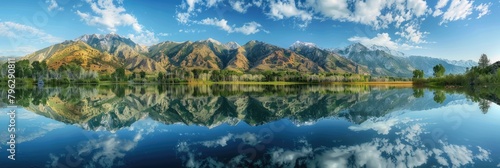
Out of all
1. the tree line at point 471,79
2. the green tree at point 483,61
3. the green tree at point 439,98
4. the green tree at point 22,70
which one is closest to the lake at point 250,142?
the green tree at point 439,98

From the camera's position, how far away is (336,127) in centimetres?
2728

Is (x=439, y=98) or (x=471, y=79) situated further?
(x=471, y=79)

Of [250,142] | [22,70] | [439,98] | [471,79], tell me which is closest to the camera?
[250,142]

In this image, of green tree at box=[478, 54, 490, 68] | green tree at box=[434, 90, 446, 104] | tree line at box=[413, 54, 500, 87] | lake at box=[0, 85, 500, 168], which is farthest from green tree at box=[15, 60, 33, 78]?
green tree at box=[478, 54, 490, 68]

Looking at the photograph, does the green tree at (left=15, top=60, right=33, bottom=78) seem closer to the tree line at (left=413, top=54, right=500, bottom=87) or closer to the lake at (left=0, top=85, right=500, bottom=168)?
the lake at (left=0, top=85, right=500, bottom=168)

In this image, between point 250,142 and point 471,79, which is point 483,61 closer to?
point 471,79

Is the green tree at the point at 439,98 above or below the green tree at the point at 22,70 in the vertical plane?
below

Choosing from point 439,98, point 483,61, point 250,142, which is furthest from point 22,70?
point 483,61

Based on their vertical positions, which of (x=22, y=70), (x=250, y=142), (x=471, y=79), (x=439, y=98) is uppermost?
(x=22, y=70)

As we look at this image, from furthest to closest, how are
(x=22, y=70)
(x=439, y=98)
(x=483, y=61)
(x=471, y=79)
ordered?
(x=483, y=61), (x=22, y=70), (x=471, y=79), (x=439, y=98)

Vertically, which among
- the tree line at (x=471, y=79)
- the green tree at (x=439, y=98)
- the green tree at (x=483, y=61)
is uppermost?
the green tree at (x=483, y=61)

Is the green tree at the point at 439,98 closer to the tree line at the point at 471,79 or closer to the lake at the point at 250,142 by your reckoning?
the lake at the point at 250,142

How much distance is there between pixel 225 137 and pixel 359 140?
10092mm

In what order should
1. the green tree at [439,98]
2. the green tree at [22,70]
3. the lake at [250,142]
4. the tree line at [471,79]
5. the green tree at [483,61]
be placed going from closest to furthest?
the lake at [250,142]
the green tree at [439,98]
the tree line at [471,79]
the green tree at [22,70]
the green tree at [483,61]
